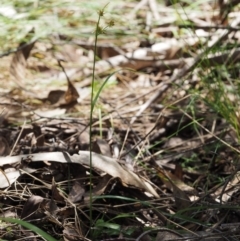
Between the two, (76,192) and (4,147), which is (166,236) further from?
(4,147)

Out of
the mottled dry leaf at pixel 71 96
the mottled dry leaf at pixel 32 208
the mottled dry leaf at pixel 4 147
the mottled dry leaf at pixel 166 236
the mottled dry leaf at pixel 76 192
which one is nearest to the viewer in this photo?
the mottled dry leaf at pixel 166 236

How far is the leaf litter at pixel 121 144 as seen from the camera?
5.93 feet

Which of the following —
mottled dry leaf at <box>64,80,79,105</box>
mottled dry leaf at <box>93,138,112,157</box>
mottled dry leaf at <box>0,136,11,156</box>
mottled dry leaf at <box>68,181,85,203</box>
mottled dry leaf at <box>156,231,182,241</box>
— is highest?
mottled dry leaf at <box>0,136,11,156</box>

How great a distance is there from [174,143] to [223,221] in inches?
24.8

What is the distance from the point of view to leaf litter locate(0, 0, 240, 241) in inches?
71.2

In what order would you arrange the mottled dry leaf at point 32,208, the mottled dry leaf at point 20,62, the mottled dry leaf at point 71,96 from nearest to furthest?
the mottled dry leaf at point 32,208
the mottled dry leaf at point 71,96
the mottled dry leaf at point 20,62

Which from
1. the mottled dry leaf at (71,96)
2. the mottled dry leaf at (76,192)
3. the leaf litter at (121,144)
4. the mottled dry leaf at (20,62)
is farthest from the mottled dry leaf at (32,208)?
the mottled dry leaf at (20,62)

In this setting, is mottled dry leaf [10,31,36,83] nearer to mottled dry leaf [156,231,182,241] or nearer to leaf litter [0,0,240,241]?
leaf litter [0,0,240,241]

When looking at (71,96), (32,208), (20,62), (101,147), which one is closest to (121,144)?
(101,147)

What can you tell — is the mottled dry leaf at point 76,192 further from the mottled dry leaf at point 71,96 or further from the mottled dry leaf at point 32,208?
the mottled dry leaf at point 71,96

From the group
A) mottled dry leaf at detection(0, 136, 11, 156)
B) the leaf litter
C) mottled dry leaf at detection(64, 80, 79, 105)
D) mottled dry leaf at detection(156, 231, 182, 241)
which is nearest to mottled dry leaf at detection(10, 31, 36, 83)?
the leaf litter

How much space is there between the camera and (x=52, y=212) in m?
1.81

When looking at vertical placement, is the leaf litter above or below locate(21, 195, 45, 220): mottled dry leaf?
below

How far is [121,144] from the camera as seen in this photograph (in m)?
2.31
